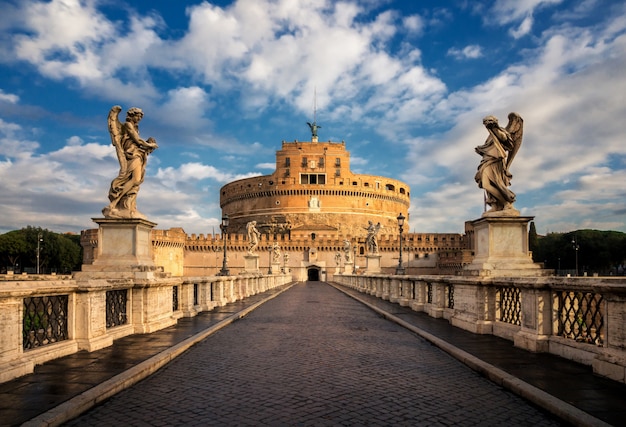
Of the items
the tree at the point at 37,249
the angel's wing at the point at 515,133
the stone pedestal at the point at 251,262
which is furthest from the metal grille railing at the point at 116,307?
the tree at the point at 37,249

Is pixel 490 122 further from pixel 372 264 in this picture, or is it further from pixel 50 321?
pixel 372 264

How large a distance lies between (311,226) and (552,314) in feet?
304

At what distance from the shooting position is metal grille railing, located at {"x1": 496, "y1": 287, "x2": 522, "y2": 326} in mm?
8422

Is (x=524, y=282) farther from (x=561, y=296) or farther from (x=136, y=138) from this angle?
(x=136, y=138)

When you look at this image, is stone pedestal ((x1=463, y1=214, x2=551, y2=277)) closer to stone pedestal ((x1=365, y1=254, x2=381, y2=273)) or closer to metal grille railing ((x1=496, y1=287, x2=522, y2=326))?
metal grille railing ((x1=496, y1=287, x2=522, y2=326))

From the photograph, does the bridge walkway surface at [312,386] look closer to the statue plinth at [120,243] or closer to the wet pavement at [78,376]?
the wet pavement at [78,376]

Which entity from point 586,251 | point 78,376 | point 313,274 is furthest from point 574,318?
point 313,274

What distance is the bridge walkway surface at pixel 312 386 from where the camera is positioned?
4613 millimetres

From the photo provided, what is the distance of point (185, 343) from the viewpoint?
8352mm

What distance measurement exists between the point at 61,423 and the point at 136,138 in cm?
692

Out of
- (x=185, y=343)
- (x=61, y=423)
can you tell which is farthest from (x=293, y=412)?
(x=185, y=343)

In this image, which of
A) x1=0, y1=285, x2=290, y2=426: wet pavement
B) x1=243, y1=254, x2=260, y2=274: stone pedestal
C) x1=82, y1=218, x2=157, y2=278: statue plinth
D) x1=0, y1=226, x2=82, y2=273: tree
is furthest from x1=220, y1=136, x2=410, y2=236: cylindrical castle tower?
x1=0, y1=285, x2=290, y2=426: wet pavement

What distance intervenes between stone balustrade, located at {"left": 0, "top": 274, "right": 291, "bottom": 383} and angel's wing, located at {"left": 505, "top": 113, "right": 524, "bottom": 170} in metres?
7.01

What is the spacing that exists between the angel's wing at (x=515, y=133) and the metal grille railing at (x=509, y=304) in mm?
2476
